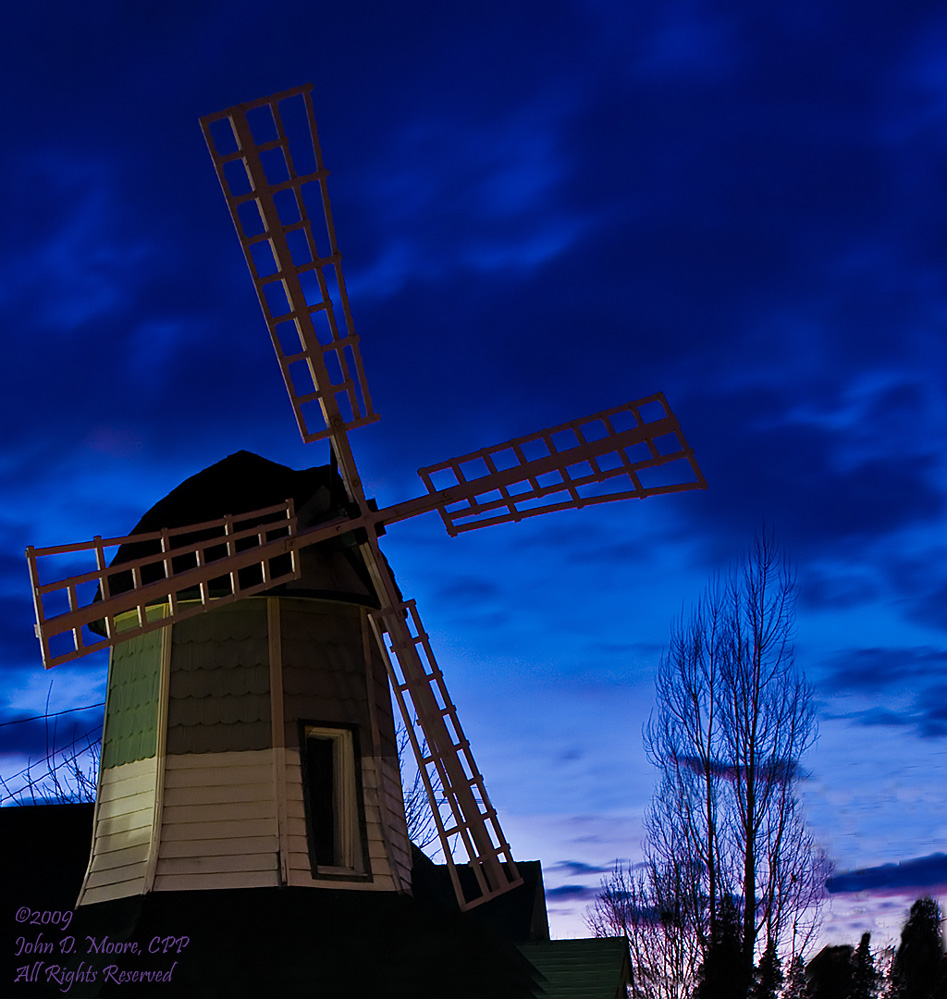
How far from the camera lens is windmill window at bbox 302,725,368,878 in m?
12.6

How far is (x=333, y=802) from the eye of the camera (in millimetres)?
12984

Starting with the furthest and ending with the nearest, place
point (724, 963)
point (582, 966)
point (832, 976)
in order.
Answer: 1. point (724, 963)
2. point (832, 976)
3. point (582, 966)

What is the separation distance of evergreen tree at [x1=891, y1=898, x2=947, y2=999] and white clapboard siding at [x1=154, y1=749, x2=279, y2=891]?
11.2m

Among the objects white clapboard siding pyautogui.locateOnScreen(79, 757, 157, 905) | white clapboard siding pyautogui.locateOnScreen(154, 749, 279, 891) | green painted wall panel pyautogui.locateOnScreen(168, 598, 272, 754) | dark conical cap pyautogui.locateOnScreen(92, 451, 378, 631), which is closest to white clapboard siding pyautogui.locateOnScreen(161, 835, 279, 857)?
white clapboard siding pyautogui.locateOnScreen(154, 749, 279, 891)

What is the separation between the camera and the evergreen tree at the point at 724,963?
19.6 m

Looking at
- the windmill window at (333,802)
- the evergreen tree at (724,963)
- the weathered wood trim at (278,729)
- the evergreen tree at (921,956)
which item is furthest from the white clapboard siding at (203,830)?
the evergreen tree at (921,956)

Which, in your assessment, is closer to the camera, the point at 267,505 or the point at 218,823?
the point at 218,823

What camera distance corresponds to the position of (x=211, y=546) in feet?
41.9

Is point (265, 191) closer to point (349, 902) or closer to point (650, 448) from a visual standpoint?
point (650, 448)

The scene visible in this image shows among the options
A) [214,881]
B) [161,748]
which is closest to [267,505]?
[161,748]

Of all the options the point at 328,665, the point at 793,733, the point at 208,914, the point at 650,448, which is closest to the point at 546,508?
the point at 650,448

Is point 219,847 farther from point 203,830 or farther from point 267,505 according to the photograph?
point 267,505

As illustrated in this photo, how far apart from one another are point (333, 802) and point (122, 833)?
2030 mm

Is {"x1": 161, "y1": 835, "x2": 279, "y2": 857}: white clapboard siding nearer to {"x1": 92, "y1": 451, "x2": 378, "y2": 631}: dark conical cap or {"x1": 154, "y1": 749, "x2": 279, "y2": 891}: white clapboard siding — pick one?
{"x1": 154, "y1": 749, "x2": 279, "y2": 891}: white clapboard siding
